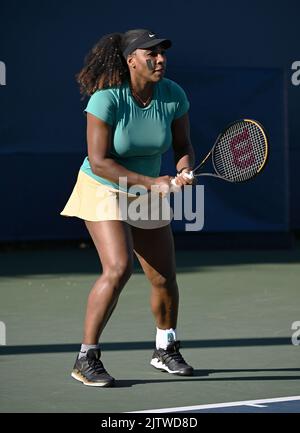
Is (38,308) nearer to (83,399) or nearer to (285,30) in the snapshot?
(83,399)

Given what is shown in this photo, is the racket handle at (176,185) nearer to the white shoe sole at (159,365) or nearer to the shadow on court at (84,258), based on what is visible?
the white shoe sole at (159,365)

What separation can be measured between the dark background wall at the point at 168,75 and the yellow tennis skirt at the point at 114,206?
563cm

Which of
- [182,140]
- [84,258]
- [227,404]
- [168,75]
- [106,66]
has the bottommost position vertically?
[227,404]

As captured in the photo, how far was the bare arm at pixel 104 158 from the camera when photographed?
19.7 ft

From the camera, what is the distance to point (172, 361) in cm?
644

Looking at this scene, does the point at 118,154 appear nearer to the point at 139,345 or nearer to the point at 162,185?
the point at 162,185

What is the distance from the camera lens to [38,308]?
8727mm

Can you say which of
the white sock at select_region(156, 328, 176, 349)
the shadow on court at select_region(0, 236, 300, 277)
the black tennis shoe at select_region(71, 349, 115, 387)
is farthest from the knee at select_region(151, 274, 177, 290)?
the shadow on court at select_region(0, 236, 300, 277)

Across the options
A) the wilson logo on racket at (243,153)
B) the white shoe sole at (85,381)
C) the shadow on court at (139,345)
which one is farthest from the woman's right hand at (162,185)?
the shadow on court at (139,345)

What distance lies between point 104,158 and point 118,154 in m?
0.12

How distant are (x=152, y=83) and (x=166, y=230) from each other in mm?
744

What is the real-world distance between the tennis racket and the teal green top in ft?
1.05

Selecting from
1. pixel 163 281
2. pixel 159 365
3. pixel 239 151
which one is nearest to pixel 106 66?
pixel 239 151

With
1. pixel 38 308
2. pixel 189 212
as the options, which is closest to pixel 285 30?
pixel 189 212
